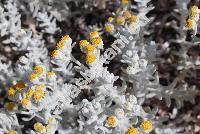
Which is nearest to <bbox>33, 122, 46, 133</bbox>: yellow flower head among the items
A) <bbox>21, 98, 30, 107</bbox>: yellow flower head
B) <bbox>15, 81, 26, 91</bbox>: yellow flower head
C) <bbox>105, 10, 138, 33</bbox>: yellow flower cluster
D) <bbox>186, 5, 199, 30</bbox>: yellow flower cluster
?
<bbox>21, 98, 30, 107</bbox>: yellow flower head

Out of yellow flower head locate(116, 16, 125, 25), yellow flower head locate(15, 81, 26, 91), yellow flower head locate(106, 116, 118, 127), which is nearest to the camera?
yellow flower head locate(106, 116, 118, 127)

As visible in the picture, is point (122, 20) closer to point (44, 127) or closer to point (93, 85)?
point (93, 85)

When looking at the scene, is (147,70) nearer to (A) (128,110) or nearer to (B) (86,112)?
(A) (128,110)

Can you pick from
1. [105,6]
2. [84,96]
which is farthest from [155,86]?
[105,6]

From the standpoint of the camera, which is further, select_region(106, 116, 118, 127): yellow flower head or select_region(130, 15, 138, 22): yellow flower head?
select_region(130, 15, 138, 22): yellow flower head

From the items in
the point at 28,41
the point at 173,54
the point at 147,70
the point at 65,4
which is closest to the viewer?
the point at 147,70

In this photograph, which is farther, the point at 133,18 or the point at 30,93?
the point at 133,18

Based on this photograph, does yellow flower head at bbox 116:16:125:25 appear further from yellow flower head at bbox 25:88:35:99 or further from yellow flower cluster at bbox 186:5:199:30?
yellow flower head at bbox 25:88:35:99

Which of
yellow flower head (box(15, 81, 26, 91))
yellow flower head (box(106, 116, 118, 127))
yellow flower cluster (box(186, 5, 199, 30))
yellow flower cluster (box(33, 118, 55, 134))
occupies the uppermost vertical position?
yellow flower cluster (box(186, 5, 199, 30))

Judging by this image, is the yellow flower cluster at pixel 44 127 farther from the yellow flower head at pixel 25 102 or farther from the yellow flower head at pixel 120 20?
the yellow flower head at pixel 120 20

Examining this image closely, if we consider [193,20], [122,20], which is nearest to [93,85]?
[122,20]

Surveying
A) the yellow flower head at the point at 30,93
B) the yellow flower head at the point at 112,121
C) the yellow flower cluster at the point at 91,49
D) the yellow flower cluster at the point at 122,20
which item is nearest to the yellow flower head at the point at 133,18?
the yellow flower cluster at the point at 122,20
